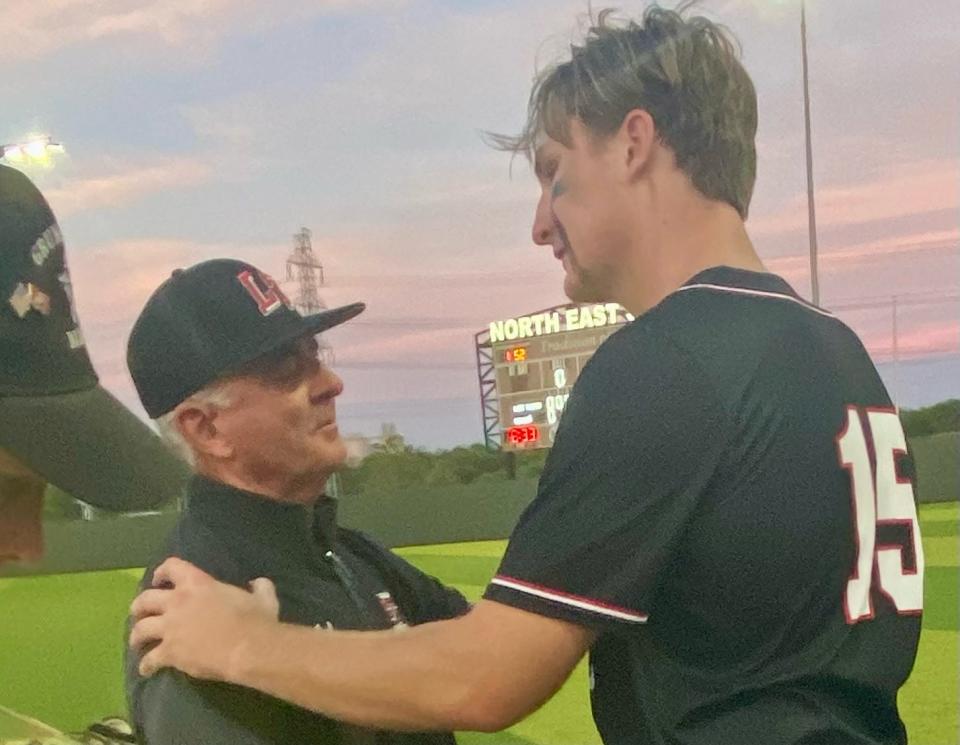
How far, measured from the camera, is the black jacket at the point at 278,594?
0.89 m

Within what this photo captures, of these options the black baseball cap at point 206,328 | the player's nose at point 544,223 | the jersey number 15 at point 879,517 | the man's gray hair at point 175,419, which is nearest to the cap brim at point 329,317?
the black baseball cap at point 206,328

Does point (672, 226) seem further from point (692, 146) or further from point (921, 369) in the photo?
point (921, 369)

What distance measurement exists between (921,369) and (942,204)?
10.1 inches

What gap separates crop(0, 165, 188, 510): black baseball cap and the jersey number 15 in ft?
2.10

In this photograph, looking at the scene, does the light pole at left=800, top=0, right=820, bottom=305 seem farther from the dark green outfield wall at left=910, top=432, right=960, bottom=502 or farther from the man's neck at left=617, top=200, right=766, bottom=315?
the man's neck at left=617, top=200, right=766, bottom=315

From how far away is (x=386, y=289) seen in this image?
1.19 meters

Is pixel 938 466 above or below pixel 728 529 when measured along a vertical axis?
below

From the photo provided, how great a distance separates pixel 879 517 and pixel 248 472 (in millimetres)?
569

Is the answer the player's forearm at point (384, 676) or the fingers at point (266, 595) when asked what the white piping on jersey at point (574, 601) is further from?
the fingers at point (266, 595)

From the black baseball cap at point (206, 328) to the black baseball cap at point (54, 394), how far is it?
5 cm

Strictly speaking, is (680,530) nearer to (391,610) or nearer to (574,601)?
(574,601)

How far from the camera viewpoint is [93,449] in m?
1.03

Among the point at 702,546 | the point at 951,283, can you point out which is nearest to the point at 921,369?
the point at 951,283

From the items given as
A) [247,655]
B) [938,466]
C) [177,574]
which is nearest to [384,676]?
[247,655]
